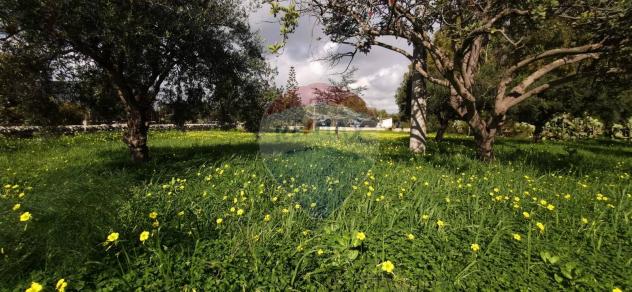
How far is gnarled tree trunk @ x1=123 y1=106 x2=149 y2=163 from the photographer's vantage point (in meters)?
9.59

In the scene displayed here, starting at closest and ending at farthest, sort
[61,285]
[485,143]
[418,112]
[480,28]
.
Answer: [61,285], [480,28], [485,143], [418,112]

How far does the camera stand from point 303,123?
17.9 feet

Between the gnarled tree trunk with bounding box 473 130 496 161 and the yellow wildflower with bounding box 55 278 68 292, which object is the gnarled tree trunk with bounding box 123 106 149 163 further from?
the gnarled tree trunk with bounding box 473 130 496 161

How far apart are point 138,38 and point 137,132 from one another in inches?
140

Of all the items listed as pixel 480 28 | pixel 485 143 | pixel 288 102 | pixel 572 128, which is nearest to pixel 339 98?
pixel 288 102

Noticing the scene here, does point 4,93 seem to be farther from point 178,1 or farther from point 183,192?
point 183,192

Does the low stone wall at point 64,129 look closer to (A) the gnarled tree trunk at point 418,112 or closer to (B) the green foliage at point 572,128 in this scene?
(A) the gnarled tree trunk at point 418,112

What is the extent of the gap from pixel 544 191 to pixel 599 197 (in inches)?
34.2

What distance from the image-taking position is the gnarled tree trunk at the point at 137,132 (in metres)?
9.59

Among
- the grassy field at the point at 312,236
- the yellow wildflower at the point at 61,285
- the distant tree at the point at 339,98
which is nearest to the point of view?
the yellow wildflower at the point at 61,285

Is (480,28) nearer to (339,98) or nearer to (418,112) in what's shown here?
(339,98)

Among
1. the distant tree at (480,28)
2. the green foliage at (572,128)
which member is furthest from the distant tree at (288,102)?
the green foliage at (572,128)

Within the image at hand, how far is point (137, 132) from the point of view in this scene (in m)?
9.70

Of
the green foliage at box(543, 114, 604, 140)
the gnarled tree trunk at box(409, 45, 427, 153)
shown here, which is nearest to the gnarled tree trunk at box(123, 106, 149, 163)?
the gnarled tree trunk at box(409, 45, 427, 153)
